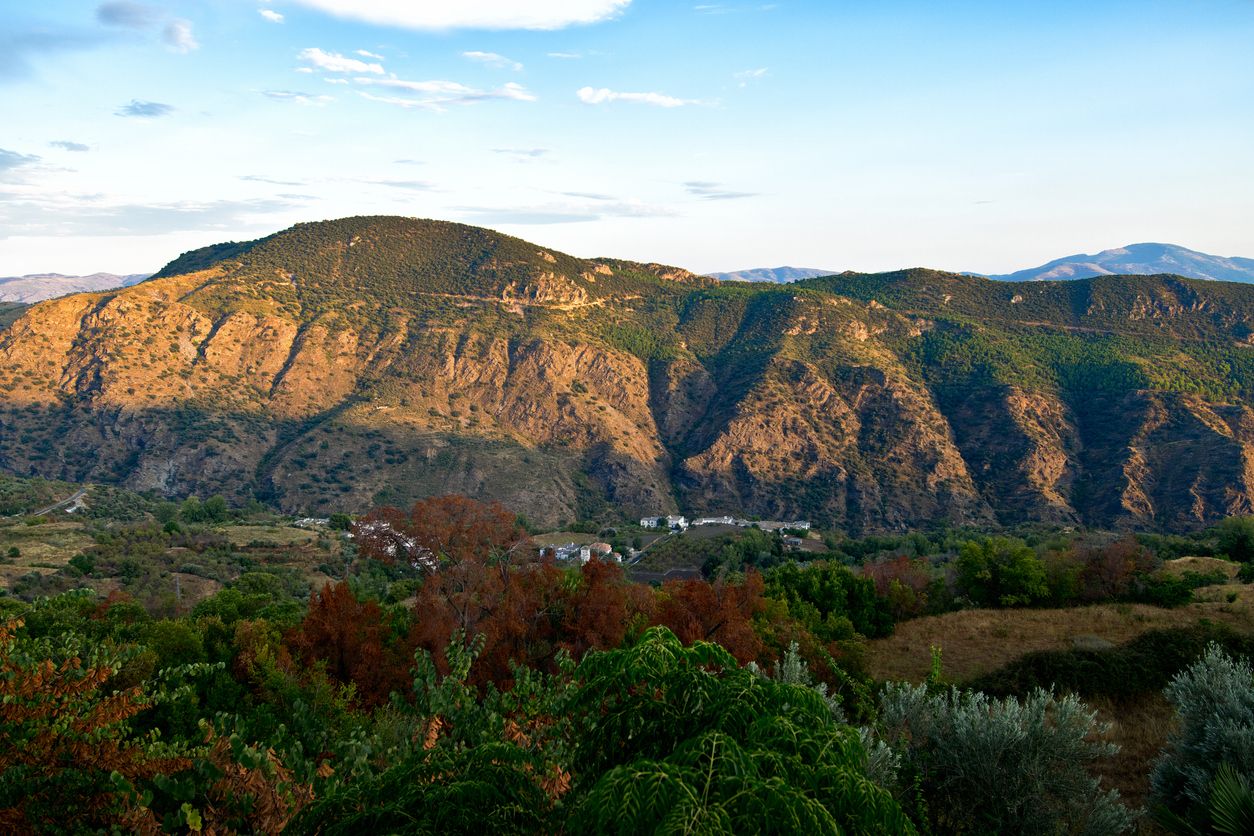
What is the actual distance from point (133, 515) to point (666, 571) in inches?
1548

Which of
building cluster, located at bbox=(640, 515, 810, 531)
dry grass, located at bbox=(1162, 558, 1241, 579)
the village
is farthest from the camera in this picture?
building cluster, located at bbox=(640, 515, 810, 531)

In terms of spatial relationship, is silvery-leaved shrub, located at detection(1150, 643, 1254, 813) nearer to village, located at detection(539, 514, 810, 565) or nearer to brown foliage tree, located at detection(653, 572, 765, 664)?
brown foliage tree, located at detection(653, 572, 765, 664)

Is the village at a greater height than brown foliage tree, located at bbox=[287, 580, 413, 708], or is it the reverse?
brown foliage tree, located at bbox=[287, 580, 413, 708]

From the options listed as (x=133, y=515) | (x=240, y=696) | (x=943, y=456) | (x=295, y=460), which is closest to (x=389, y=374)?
(x=295, y=460)

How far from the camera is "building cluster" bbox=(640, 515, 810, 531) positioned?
7425 centimetres

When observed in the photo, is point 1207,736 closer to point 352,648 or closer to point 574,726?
point 574,726

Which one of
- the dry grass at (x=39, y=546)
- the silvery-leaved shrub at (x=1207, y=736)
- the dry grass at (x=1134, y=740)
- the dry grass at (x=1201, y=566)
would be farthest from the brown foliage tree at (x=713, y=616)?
the dry grass at (x=39, y=546)

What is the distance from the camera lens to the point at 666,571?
54.6 m

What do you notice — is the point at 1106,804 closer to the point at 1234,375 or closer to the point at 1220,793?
the point at 1220,793

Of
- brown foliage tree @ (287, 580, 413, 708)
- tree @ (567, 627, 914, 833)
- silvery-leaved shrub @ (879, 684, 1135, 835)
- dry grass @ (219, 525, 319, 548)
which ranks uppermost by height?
tree @ (567, 627, 914, 833)

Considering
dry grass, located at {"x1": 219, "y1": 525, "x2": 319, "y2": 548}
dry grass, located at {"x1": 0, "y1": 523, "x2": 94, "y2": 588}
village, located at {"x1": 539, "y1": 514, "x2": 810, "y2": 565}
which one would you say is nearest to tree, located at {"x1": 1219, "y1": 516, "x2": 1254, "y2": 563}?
village, located at {"x1": 539, "y1": 514, "x2": 810, "y2": 565}

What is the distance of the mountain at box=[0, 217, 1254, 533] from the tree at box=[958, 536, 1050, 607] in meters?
48.4

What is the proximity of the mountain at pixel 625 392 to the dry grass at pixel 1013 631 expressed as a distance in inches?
2057

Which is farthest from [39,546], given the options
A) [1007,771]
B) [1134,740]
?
[1134,740]
